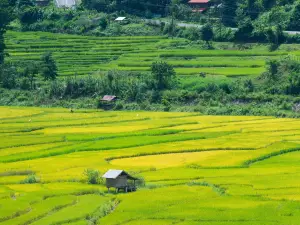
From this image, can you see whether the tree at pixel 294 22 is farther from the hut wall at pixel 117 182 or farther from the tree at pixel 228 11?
the hut wall at pixel 117 182

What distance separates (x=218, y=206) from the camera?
92.6ft

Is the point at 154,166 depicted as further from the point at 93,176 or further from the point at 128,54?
the point at 128,54

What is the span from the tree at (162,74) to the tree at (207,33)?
825 cm

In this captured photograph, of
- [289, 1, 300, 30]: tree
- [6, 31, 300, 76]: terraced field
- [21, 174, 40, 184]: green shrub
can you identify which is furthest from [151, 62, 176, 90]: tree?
[21, 174, 40, 184]: green shrub

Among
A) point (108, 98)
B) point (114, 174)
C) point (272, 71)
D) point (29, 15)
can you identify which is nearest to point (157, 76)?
point (108, 98)

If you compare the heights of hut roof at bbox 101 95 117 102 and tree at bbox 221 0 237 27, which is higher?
tree at bbox 221 0 237 27

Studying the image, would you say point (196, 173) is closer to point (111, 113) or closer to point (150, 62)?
point (111, 113)

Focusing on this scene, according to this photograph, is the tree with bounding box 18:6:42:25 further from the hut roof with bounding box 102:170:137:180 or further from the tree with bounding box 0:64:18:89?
the hut roof with bounding box 102:170:137:180

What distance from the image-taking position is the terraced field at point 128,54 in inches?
2376

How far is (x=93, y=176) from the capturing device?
107 feet

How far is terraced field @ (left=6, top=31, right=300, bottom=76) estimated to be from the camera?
60.3m

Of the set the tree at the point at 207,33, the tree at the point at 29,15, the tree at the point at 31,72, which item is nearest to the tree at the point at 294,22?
the tree at the point at 207,33

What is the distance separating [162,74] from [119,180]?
87.1ft

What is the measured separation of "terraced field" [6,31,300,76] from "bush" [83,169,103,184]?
84.9 ft
